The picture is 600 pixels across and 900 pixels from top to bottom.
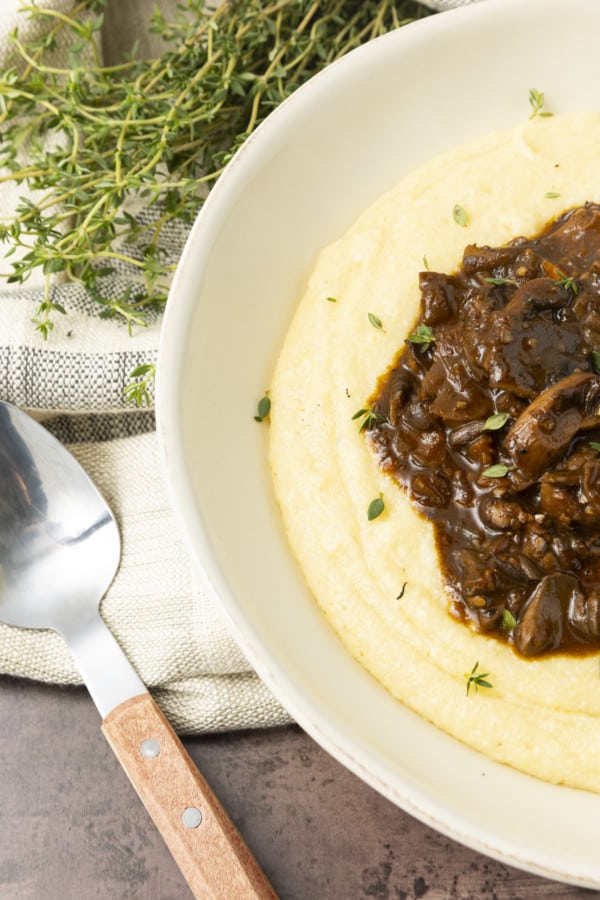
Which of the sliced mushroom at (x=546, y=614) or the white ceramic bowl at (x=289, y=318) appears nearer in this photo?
the white ceramic bowl at (x=289, y=318)

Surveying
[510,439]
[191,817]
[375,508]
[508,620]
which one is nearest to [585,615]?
[508,620]

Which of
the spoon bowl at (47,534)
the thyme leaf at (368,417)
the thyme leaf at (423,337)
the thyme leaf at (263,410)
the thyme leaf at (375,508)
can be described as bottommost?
the spoon bowl at (47,534)

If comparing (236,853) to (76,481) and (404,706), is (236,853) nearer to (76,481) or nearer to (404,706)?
(404,706)

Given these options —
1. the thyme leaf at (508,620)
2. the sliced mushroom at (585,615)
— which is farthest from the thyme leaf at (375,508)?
the sliced mushroom at (585,615)

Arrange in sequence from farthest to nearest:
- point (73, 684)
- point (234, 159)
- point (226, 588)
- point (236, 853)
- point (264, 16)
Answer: point (264, 16)
point (73, 684)
point (234, 159)
point (236, 853)
point (226, 588)

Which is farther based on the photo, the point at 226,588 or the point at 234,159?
the point at 234,159

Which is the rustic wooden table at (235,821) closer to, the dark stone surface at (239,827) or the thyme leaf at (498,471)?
the dark stone surface at (239,827)

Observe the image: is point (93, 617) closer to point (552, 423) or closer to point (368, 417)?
point (368, 417)

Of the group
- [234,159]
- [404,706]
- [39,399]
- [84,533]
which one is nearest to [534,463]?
[404,706]
